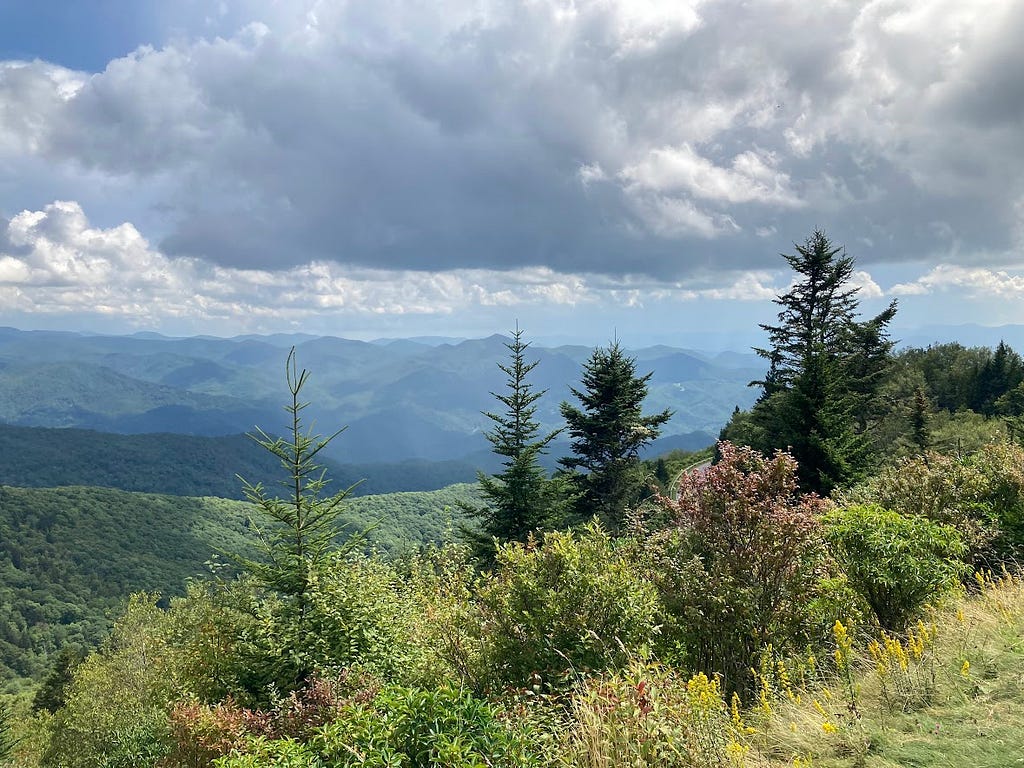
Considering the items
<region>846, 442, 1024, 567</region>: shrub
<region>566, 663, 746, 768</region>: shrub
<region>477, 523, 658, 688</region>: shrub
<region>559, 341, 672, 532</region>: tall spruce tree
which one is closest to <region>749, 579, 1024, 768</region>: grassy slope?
<region>566, 663, 746, 768</region>: shrub

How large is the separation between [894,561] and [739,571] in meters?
1.84

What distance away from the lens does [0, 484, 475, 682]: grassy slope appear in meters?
132

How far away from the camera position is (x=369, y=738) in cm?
450

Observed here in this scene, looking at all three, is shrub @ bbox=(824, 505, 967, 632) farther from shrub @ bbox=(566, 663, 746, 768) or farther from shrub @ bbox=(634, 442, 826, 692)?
shrub @ bbox=(566, 663, 746, 768)

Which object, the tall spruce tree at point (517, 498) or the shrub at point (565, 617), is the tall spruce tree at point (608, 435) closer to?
the tall spruce tree at point (517, 498)

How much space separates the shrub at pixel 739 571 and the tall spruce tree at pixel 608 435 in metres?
21.0

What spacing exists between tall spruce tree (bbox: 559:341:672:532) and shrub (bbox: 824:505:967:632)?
21.0 m

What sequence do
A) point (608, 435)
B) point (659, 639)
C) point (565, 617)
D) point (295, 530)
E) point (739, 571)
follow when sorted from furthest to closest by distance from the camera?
point (608, 435), point (295, 530), point (659, 639), point (739, 571), point (565, 617)

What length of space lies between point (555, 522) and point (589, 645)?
17.9 metres

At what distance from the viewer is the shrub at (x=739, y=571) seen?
670 centimetres

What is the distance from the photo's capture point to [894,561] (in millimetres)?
6664

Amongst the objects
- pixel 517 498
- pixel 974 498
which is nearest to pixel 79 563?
pixel 517 498

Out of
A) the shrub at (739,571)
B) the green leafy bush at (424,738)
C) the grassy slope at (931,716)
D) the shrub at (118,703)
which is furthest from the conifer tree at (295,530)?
the shrub at (118,703)

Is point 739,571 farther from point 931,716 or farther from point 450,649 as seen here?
point 450,649
